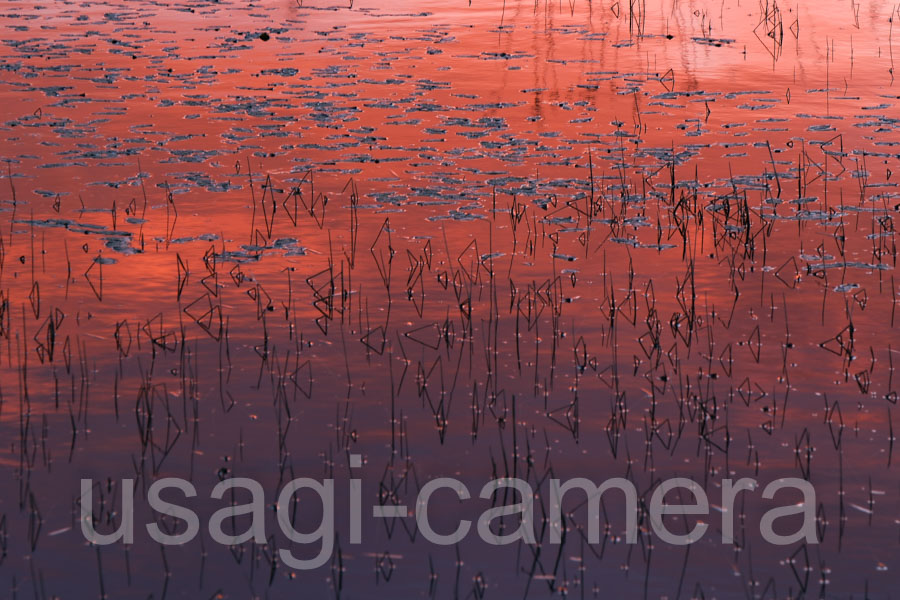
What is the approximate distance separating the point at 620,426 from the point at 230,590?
2732 millimetres

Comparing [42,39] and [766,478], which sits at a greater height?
[42,39]

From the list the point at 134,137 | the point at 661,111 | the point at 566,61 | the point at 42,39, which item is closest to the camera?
the point at 134,137

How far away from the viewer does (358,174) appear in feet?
43.7

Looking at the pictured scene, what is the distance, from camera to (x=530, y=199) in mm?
12359

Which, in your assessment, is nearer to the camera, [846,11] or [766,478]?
[766,478]

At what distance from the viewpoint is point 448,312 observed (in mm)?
9312

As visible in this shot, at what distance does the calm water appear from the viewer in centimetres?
592

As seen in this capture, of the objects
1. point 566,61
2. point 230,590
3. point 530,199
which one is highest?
point 566,61

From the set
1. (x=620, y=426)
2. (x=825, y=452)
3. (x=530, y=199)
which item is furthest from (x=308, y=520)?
(x=530, y=199)

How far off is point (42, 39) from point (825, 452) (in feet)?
61.6

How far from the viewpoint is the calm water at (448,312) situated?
592cm

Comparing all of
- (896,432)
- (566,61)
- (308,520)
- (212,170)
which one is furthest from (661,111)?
(308,520)

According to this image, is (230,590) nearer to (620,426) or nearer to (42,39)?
(620,426)

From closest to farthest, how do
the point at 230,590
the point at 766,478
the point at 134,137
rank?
the point at 230,590 < the point at 766,478 < the point at 134,137
